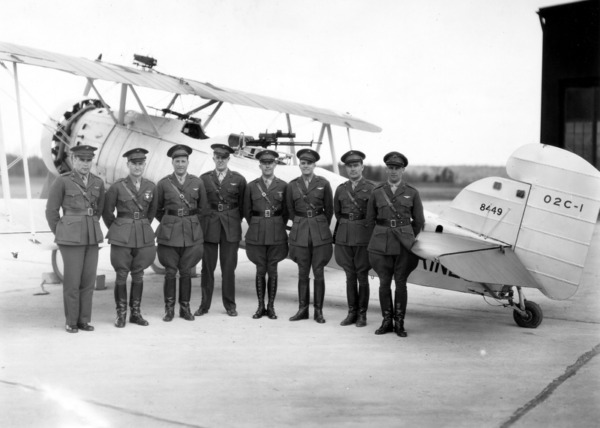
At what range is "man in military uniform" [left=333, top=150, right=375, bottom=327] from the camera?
22.2ft

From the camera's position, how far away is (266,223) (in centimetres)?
709

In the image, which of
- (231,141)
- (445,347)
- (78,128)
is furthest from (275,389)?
(78,128)

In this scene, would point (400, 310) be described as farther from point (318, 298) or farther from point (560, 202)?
point (560, 202)

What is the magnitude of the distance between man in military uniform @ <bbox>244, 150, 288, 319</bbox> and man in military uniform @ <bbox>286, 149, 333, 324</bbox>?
14 centimetres

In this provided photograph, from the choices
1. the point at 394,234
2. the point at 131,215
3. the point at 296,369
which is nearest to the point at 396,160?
the point at 394,234

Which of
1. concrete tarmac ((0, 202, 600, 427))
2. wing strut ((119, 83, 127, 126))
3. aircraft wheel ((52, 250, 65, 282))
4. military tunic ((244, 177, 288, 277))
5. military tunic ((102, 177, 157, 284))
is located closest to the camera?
concrete tarmac ((0, 202, 600, 427))

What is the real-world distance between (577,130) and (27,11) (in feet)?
45.3

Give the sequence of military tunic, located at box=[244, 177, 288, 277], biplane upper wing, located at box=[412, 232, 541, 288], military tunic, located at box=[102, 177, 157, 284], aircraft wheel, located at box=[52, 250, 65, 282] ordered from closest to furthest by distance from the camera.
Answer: biplane upper wing, located at box=[412, 232, 541, 288], military tunic, located at box=[102, 177, 157, 284], military tunic, located at box=[244, 177, 288, 277], aircraft wheel, located at box=[52, 250, 65, 282]

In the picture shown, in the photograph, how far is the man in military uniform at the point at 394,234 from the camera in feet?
20.8

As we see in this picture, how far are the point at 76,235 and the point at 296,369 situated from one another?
2667 mm

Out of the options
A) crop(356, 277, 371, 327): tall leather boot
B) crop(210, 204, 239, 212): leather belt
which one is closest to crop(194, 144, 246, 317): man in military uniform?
crop(210, 204, 239, 212): leather belt

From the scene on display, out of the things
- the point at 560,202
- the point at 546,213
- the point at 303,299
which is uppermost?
the point at 560,202

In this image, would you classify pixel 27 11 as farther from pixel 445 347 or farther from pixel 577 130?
pixel 577 130

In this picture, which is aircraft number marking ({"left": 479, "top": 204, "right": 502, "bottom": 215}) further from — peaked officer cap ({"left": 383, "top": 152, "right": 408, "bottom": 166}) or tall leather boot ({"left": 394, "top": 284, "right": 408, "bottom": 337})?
tall leather boot ({"left": 394, "top": 284, "right": 408, "bottom": 337})
